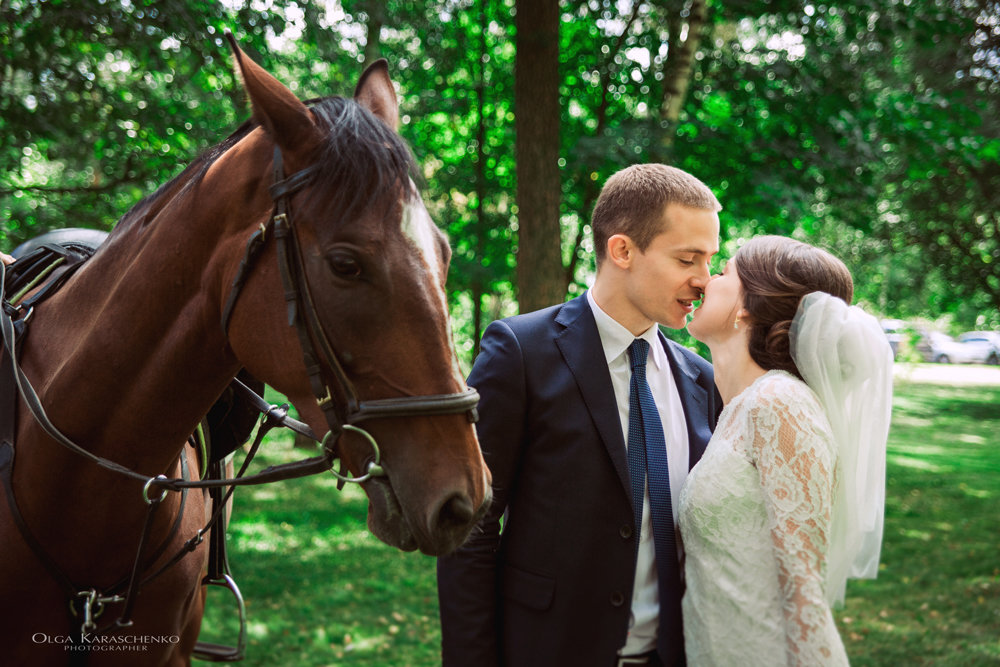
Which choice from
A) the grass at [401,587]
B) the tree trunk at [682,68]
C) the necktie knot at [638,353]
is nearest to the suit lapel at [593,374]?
the necktie knot at [638,353]

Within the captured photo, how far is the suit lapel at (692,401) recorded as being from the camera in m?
2.42

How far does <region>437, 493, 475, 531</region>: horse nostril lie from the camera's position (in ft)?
4.87

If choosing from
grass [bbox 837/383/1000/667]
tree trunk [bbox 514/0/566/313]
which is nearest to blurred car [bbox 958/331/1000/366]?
grass [bbox 837/383/1000/667]

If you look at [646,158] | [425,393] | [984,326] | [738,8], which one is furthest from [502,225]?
[984,326]

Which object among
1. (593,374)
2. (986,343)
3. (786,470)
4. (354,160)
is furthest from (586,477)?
(986,343)

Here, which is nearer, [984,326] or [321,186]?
[321,186]

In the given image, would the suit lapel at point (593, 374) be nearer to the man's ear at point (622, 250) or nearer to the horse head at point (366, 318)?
the man's ear at point (622, 250)

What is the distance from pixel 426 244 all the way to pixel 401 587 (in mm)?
6013

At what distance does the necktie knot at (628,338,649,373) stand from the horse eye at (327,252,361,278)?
1.06 m

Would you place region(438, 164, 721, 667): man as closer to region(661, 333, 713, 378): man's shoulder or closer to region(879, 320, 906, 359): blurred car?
region(661, 333, 713, 378): man's shoulder

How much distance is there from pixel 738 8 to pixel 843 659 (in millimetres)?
7168

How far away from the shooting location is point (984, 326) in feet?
67.9

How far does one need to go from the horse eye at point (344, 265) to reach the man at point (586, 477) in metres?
0.71

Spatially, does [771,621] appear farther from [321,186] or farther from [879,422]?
[321,186]
